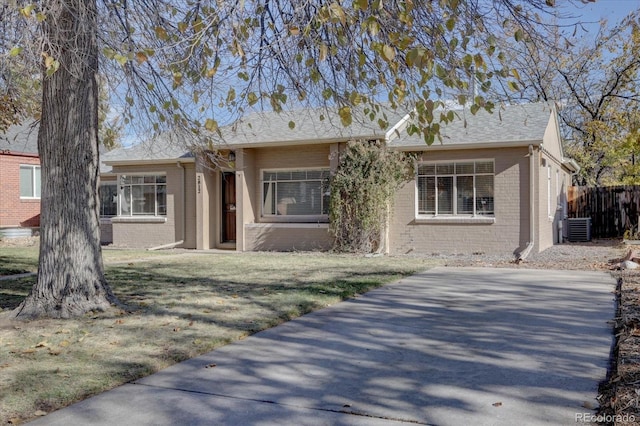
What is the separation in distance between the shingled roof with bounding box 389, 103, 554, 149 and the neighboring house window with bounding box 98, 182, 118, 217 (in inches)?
453

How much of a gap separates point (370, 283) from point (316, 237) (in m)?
7.22

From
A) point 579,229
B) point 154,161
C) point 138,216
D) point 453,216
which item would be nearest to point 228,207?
point 154,161

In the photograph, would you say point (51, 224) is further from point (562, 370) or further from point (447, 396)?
point (562, 370)

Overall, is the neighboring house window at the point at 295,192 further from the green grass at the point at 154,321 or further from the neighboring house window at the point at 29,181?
the neighboring house window at the point at 29,181

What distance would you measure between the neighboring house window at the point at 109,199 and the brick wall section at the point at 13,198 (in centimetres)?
510

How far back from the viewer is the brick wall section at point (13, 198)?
2484 cm

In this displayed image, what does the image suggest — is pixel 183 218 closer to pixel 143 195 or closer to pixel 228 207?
pixel 228 207

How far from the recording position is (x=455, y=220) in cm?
1638

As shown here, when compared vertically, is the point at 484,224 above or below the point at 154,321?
above

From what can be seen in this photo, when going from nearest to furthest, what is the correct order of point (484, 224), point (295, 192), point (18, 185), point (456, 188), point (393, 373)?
point (393, 373)
point (484, 224)
point (456, 188)
point (295, 192)
point (18, 185)

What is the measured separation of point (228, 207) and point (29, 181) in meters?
11.8

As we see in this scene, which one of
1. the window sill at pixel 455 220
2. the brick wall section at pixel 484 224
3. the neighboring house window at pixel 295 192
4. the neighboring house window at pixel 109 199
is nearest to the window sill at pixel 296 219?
the neighboring house window at pixel 295 192

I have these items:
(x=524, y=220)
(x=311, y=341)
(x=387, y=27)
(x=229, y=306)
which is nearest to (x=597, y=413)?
(x=311, y=341)

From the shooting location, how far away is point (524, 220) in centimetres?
1572
